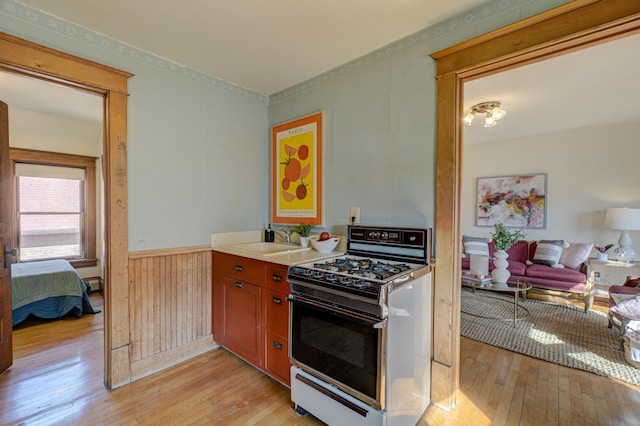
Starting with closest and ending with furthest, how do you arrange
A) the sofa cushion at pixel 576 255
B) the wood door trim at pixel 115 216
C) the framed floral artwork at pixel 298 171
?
the wood door trim at pixel 115 216 → the framed floral artwork at pixel 298 171 → the sofa cushion at pixel 576 255

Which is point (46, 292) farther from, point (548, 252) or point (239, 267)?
point (548, 252)

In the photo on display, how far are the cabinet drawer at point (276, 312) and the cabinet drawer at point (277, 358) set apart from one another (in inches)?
2.5

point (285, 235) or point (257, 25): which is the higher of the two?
point (257, 25)

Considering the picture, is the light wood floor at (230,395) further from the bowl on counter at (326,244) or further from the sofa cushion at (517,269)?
the sofa cushion at (517,269)

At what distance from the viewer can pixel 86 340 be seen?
109 inches

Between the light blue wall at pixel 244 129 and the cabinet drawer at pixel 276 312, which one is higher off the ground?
the light blue wall at pixel 244 129

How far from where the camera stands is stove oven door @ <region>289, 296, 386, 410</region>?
1375mm

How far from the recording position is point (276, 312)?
6.55ft

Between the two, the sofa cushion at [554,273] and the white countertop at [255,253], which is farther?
the sofa cushion at [554,273]

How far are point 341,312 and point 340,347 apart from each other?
214 millimetres

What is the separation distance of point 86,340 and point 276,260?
239 centimetres

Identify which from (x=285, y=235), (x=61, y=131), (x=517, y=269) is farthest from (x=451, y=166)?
(x=61, y=131)

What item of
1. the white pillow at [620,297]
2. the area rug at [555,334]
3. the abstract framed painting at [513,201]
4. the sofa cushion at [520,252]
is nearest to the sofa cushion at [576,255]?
the sofa cushion at [520,252]

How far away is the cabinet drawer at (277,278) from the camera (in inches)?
75.6
